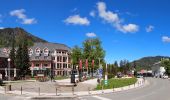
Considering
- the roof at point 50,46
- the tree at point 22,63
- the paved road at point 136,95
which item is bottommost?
the paved road at point 136,95

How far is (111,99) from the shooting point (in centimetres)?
3806

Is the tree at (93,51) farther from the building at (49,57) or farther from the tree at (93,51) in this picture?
the building at (49,57)

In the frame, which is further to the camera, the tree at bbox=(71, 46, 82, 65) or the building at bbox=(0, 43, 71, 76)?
the building at bbox=(0, 43, 71, 76)

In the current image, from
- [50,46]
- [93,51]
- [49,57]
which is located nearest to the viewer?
[93,51]

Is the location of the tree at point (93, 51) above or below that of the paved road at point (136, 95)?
above

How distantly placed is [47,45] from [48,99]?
98.9 meters

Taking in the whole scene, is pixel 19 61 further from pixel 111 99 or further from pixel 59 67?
pixel 111 99

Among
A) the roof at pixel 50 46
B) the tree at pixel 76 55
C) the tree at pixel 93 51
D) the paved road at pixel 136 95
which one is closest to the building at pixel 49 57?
the roof at pixel 50 46

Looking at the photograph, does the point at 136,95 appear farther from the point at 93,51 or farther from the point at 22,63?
the point at 93,51

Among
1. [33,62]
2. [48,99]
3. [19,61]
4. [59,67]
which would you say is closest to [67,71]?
[59,67]

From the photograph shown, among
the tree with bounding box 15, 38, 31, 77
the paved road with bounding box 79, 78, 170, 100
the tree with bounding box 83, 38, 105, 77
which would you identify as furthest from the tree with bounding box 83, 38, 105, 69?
the paved road with bounding box 79, 78, 170, 100

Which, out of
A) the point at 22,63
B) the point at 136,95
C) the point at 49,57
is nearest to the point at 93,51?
the point at 49,57

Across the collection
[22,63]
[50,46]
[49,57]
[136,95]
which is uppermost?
[50,46]

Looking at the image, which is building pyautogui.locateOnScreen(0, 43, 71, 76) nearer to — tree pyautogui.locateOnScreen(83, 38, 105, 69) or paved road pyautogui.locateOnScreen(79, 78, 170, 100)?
tree pyautogui.locateOnScreen(83, 38, 105, 69)
